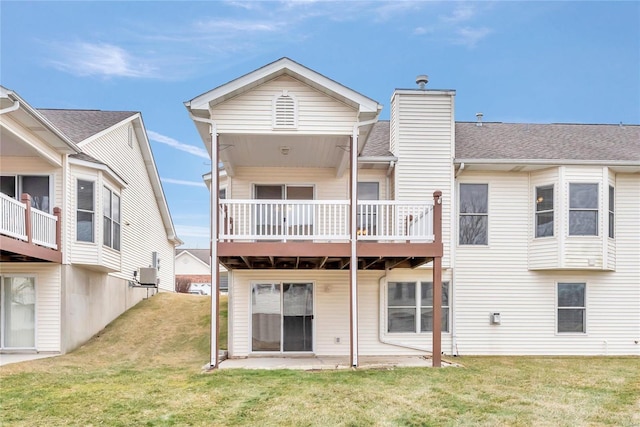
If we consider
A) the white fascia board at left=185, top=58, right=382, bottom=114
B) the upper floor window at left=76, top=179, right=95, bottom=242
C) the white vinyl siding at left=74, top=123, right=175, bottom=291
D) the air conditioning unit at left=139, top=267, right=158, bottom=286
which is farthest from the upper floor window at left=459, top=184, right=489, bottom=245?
the air conditioning unit at left=139, top=267, right=158, bottom=286

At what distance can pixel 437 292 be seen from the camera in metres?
10.1

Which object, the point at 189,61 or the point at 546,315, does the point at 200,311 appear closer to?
Answer: the point at 546,315

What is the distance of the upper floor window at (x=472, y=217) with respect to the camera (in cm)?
1259

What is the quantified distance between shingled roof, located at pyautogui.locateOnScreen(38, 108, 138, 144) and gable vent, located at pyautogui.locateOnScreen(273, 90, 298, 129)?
21.0 ft

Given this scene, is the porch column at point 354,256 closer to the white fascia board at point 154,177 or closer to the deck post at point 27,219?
the deck post at point 27,219

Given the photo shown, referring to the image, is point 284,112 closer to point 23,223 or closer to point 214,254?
point 214,254

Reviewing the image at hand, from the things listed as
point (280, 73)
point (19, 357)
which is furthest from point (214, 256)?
point (19, 357)

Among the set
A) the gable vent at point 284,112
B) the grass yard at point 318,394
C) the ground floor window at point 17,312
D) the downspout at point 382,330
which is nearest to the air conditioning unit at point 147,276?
the ground floor window at point 17,312

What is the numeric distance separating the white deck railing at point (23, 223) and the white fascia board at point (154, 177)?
20.1 ft

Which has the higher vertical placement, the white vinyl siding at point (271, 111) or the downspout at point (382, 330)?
the white vinyl siding at point (271, 111)

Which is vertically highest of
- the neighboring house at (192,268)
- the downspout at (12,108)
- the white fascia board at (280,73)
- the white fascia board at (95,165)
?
the white fascia board at (280,73)

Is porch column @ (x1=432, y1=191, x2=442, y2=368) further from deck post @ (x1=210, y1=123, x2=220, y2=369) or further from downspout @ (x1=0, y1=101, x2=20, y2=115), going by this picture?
downspout @ (x1=0, y1=101, x2=20, y2=115)

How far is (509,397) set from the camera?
741cm

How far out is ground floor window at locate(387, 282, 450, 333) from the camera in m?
12.2
